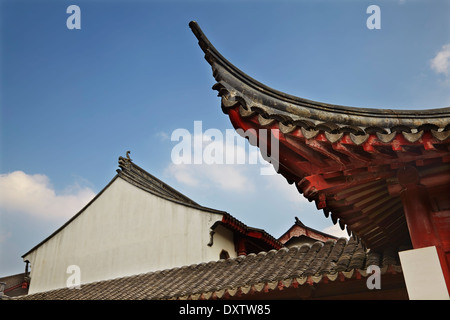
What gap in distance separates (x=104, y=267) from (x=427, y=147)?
11.1 metres

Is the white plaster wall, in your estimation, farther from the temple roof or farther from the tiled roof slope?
the temple roof

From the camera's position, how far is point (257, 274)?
23.2ft

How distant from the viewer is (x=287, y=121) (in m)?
3.38

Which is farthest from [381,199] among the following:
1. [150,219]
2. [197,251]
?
[150,219]

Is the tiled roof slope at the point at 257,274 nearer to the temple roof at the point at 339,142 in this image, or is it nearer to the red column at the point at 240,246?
the temple roof at the point at 339,142

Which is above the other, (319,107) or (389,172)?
(319,107)

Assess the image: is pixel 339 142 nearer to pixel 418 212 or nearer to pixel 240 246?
pixel 418 212

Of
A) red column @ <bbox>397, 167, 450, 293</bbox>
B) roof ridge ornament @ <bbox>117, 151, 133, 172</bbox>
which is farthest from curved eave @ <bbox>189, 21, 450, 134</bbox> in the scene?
roof ridge ornament @ <bbox>117, 151, 133, 172</bbox>

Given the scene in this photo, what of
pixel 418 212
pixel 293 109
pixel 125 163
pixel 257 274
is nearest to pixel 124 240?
pixel 125 163

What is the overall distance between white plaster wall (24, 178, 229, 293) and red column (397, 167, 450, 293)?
8170 mm

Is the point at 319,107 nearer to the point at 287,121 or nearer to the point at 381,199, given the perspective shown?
the point at 287,121

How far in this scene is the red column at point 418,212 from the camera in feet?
11.3

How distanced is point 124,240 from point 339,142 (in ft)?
34.6

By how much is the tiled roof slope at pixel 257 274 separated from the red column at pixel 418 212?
164 cm
